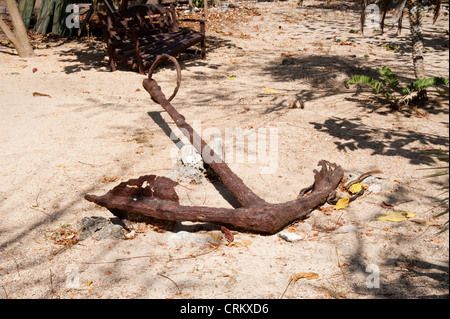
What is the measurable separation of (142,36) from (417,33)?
199 inches

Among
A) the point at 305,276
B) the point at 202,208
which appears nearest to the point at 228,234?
the point at 202,208

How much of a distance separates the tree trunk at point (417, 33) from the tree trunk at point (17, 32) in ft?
23.3

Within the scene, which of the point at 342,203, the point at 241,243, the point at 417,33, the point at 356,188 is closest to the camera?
the point at 241,243

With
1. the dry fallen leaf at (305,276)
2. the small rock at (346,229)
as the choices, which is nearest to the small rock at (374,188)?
the small rock at (346,229)

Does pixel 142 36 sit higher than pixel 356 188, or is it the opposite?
pixel 142 36

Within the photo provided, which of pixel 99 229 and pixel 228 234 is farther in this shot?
→ pixel 99 229

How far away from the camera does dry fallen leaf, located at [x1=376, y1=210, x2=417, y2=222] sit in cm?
275

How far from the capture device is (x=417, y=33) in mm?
5277

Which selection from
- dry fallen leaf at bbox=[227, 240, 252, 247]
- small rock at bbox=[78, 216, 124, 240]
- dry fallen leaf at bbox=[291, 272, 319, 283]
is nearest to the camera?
dry fallen leaf at bbox=[291, 272, 319, 283]

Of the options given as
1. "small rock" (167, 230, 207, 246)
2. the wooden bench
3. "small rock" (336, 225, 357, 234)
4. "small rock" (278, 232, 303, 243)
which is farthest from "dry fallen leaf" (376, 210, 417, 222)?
the wooden bench

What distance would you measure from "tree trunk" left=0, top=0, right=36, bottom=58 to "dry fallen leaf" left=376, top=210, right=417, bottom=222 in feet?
25.2

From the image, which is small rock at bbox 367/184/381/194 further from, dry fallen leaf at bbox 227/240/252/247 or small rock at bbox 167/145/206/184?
small rock at bbox 167/145/206/184

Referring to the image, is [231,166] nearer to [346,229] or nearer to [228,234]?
[228,234]
